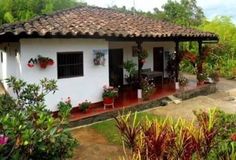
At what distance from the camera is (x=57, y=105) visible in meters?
12.2

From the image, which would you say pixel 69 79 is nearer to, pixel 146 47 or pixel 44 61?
pixel 44 61

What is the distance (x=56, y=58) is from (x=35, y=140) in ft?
27.7

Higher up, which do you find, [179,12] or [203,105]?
[179,12]

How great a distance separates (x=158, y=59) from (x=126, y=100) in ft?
18.9

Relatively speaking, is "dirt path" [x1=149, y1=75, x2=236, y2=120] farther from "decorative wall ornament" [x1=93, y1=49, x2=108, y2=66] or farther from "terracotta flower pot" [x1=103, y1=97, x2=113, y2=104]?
"decorative wall ornament" [x1=93, y1=49, x2=108, y2=66]

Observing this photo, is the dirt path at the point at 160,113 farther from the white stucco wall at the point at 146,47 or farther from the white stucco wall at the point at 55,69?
the white stucco wall at the point at 146,47

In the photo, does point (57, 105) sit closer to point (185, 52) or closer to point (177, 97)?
point (177, 97)

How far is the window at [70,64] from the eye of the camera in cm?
1246

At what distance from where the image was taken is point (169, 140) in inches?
198

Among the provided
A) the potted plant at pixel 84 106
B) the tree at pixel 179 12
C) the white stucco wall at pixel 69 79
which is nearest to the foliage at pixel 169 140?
the white stucco wall at pixel 69 79

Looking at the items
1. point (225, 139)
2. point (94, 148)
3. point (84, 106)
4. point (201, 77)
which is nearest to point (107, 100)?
point (84, 106)

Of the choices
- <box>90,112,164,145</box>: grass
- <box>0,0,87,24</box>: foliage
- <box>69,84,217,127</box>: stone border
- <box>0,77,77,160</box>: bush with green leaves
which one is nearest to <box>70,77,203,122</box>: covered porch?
<box>69,84,217,127</box>: stone border

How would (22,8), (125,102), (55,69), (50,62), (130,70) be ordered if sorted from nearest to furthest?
(50,62) < (55,69) < (125,102) < (130,70) < (22,8)

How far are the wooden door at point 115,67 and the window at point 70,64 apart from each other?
4135 millimetres
